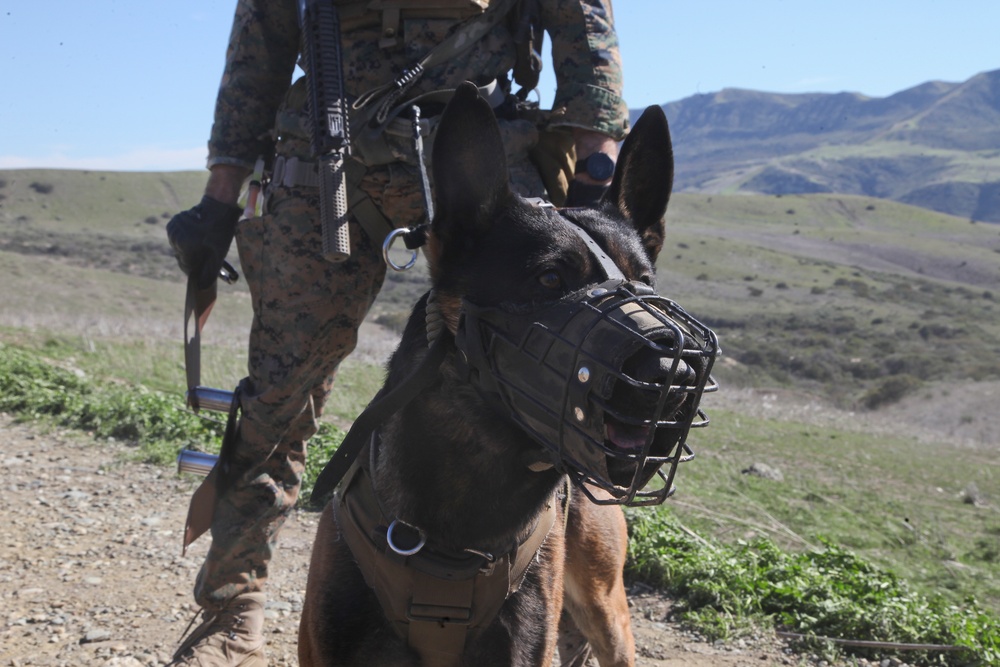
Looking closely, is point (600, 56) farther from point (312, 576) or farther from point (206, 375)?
point (206, 375)

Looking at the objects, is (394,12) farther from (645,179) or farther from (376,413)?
(376,413)

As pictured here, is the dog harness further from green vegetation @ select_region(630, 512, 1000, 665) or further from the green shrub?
the green shrub

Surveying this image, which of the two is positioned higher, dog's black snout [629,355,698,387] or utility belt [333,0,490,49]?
utility belt [333,0,490,49]

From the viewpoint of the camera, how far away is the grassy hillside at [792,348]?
23.8 feet

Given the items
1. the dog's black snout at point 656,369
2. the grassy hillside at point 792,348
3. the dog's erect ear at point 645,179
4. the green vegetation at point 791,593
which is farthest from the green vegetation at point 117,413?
the dog's black snout at point 656,369

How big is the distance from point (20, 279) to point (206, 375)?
82.5 ft

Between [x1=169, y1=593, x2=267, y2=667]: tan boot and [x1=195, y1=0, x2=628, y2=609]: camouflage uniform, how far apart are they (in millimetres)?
87

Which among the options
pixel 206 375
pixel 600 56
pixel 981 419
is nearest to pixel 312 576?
pixel 600 56

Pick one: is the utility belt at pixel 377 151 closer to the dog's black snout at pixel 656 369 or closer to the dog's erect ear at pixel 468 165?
the dog's erect ear at pixel 468 165

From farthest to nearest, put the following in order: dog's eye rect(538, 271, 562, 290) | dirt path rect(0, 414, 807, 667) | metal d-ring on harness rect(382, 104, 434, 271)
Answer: dirt path rect(0, 414, 807, 667) → metal d-ring on harness rect(382, 104, 434, 271) → dog's eye rect(538, 271, 562, 290)

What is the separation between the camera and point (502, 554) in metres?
2.51

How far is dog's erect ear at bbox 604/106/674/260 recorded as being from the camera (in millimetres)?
2668

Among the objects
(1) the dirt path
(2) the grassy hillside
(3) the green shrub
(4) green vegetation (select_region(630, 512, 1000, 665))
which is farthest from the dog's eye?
(3) the green shrub

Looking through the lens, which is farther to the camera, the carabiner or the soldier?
the soldier
